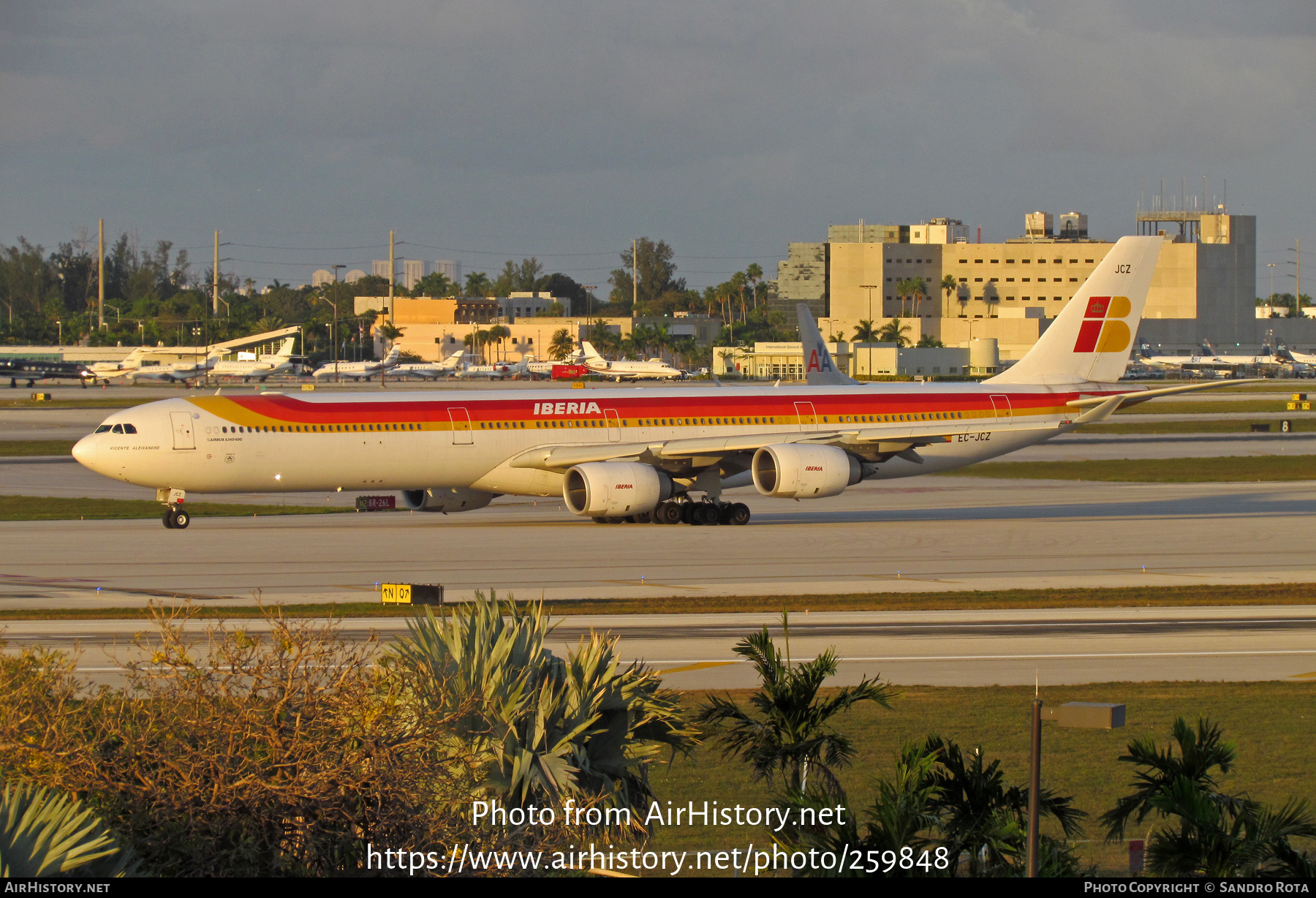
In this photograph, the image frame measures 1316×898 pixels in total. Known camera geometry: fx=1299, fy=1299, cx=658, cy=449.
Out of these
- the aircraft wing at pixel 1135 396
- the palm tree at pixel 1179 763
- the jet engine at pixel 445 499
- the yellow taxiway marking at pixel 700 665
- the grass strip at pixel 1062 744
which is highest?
the aircraft wing at pixel 1135 396

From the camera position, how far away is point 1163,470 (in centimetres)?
5681

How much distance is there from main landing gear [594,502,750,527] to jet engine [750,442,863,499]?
121 centimetres

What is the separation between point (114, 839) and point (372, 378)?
564 ft

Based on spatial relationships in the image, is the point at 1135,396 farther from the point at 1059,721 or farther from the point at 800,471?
the point at 1059,721

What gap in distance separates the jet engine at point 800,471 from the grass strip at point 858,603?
1104 cm

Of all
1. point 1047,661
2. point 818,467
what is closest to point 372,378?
point 818,467

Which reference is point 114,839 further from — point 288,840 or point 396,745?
point 396,745

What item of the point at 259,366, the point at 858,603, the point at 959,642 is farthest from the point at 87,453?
the point at 259,366

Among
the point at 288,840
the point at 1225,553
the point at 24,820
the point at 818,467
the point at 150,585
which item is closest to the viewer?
the point at 24,820

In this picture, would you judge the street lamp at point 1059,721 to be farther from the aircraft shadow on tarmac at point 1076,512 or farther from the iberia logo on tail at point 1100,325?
the iberia logo on tail at point 1100,325

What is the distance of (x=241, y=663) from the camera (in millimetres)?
8117

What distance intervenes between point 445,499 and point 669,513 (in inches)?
272

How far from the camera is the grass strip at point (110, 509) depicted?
43.2 m

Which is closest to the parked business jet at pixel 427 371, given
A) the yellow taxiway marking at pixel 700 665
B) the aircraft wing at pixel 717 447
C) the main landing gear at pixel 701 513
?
the main landing gear at pixel 701 513
